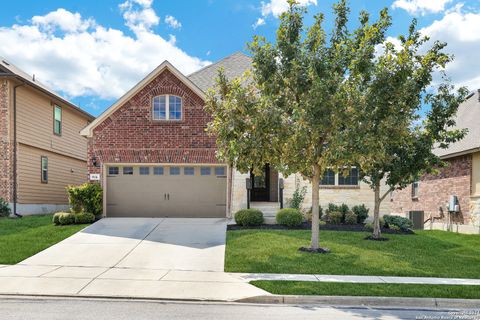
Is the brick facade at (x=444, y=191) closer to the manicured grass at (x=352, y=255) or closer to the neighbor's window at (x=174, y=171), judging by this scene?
the manicured grass at (x=352, y=255)

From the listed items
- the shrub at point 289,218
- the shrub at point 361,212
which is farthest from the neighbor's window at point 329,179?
the shrub at point 289,218

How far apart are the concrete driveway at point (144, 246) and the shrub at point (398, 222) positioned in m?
6.63

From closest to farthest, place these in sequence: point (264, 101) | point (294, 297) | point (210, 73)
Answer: point (294, 297), point (264, 101), point (210, 73)

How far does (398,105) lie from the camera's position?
12273 millimetres

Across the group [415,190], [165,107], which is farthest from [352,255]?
[415,190]

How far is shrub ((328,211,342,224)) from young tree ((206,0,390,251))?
537 cm

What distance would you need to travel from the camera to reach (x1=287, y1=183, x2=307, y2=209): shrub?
1855 centimetres

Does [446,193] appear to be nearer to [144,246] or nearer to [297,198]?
[297,198]

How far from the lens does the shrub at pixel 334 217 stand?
18.0m

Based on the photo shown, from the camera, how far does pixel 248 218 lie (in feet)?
54.0

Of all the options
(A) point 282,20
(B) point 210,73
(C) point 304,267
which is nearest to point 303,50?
(A) point 282,20

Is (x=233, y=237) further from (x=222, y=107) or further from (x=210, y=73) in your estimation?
(x=210, y=73)

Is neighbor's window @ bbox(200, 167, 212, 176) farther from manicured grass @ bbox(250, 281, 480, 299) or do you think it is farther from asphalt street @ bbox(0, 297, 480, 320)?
asphalt street @ bbox(0, 297, 480, 320)

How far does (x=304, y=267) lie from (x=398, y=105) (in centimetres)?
527
